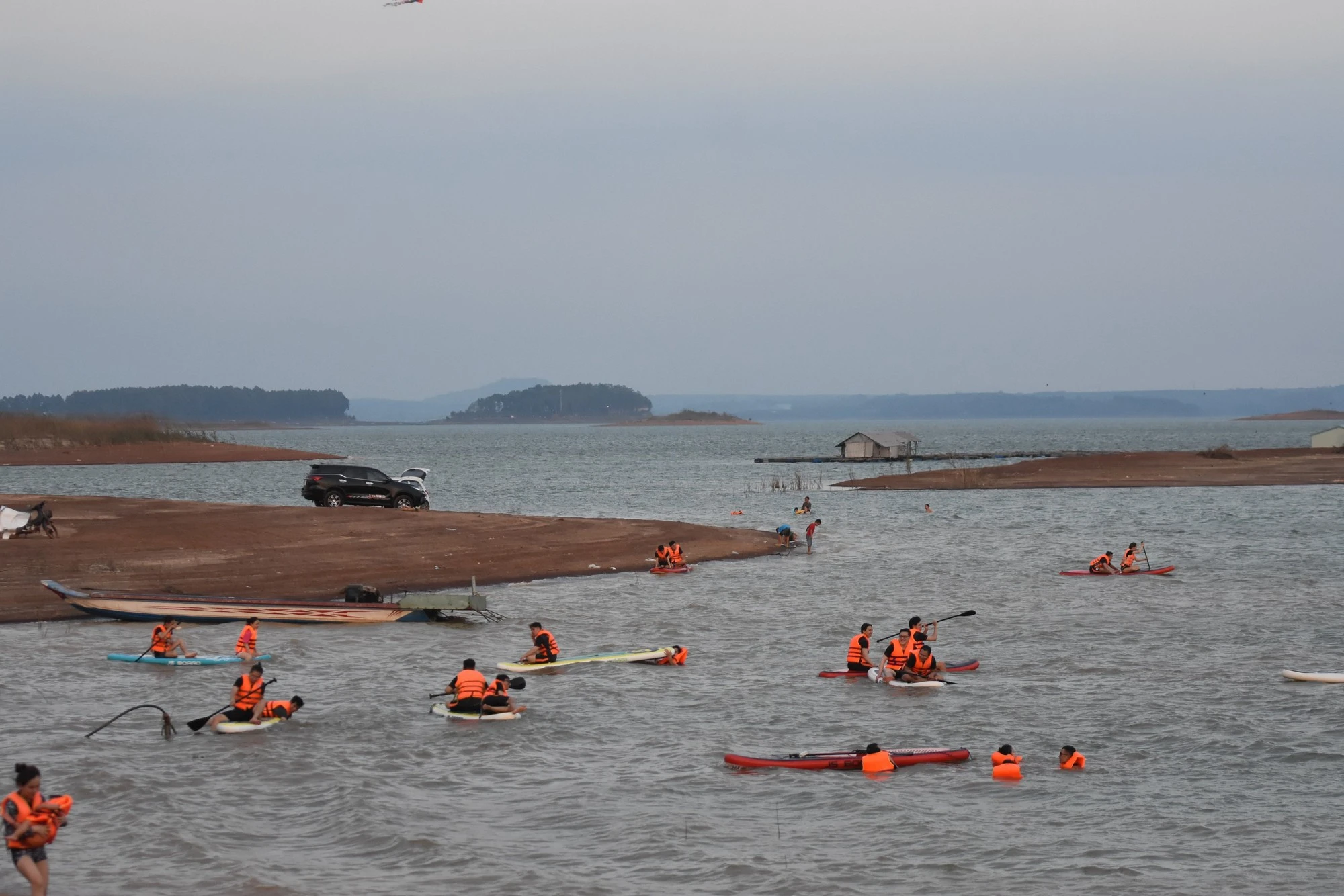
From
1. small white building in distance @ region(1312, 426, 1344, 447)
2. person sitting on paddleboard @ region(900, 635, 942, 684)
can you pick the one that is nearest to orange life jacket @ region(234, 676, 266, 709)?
person sitting on paddleboard @ region(900, 635, 942, 684)

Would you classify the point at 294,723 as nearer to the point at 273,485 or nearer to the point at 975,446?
the point at 273,485

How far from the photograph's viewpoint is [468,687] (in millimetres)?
24141

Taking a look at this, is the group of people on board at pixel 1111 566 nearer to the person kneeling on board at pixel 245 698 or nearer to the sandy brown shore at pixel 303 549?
the sandy brown shore at pixel 303 549

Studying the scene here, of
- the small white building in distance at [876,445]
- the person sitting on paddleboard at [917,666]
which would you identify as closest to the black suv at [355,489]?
the person sitting on paddleboard at [917,666]

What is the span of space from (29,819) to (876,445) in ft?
388

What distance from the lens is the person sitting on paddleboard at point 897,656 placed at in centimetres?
2697

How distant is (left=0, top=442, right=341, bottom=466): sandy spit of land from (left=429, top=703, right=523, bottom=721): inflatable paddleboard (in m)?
119

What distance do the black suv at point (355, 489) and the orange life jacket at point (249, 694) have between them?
34097 mm

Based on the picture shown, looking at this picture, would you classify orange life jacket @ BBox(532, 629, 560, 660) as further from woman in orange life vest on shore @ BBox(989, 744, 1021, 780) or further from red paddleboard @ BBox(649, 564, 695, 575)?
red paddleboard @ BBox(649, 564, 695, 575)

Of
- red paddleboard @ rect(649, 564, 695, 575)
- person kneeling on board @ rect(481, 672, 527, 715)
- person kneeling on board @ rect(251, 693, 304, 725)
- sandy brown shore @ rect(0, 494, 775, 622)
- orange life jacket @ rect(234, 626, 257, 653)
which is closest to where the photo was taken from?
person kneeling on board @ rect(251, 693, 304, 725)

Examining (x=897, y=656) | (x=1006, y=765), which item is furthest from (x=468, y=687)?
(x=1006, y=765)

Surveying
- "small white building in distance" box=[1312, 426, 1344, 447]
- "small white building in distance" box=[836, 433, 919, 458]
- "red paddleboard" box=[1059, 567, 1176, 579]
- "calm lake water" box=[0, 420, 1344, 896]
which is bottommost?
"calm lake water" box=[0, 420, 1344, 896]

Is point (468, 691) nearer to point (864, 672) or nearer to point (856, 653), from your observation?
point (856, 653)

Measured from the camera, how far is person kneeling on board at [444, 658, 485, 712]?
2400 cm
